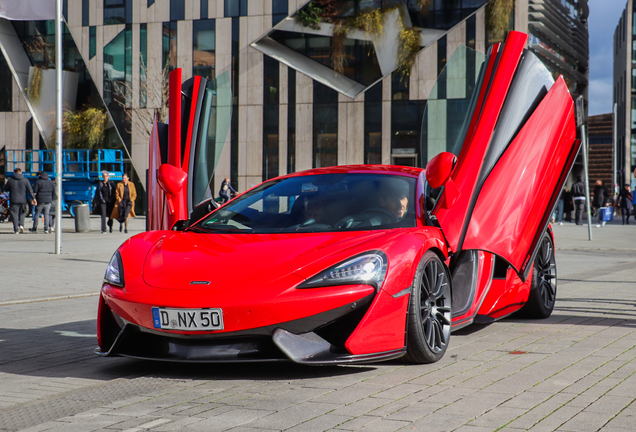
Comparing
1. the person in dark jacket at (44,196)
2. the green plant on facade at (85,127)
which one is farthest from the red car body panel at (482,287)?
the green plant on facade at (85,127)

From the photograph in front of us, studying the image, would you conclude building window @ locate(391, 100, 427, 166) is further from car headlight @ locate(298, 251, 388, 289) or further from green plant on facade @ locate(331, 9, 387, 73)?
car headlight @ locate(298, 251, 388, 289)

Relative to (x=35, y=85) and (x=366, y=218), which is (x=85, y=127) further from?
(x=366, y=218)

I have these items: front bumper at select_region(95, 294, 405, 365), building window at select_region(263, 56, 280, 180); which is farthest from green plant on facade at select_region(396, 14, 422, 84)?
front bumper at select_region(95, 294, 405, 365)

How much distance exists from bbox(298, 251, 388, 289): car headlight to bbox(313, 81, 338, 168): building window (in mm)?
31768

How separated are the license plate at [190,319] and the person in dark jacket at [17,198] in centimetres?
1835

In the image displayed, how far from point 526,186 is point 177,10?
33778mm

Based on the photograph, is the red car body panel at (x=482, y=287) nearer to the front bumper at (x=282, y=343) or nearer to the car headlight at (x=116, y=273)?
the front bumper at (x=282, y=343)

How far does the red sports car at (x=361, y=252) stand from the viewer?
4.25 meters

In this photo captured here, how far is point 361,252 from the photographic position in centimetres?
447

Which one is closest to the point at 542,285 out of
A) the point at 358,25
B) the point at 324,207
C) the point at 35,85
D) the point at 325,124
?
the point at 324,207

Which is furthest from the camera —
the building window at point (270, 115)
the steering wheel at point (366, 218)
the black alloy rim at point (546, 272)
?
the building window at point (270, 115)

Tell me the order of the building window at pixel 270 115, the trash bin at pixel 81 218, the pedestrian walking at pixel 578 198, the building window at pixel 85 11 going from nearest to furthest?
the trash bin at pixel 81 218 → the pedestrian walking at pixel 578 198 → the building window at pixel 270 115 → the building window at pixel 85 11

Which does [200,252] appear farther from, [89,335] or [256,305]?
[89,335]

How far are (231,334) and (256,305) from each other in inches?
8.7
